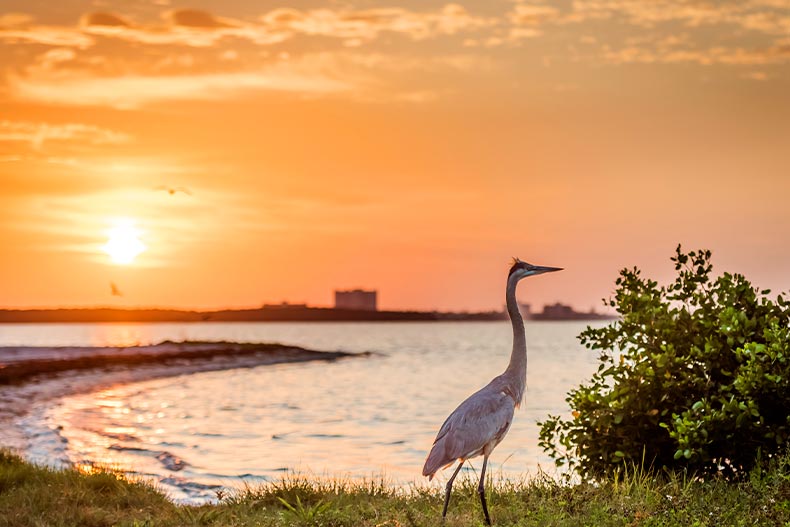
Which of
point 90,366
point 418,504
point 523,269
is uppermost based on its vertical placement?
point 523,269

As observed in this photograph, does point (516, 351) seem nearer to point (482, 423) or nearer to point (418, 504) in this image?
point (482, 423)

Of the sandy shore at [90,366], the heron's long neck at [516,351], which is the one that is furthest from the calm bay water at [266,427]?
the heron's long neck at [516,351]

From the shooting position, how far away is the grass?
33.1ft

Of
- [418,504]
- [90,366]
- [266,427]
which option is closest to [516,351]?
[418,504]

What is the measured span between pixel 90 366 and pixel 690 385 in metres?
48.6

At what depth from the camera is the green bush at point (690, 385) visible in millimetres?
11156

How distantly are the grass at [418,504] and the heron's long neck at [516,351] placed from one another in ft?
4.88

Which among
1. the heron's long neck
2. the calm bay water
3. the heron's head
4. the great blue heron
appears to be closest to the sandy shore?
the calm bay water

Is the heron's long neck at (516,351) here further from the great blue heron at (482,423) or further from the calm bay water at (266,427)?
the calm bay water at (266,427)

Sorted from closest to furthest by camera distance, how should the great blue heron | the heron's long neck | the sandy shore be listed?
the great blue heron → the heron's long neck → the sandy shore

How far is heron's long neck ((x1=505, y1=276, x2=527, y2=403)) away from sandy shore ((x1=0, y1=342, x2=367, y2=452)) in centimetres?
1564

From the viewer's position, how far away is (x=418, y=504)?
1171 cm

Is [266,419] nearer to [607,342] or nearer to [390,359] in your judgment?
[607,342]

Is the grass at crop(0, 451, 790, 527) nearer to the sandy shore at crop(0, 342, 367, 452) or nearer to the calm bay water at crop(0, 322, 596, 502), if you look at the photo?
the calm bay water at crop(0, 322, 596, 502)
